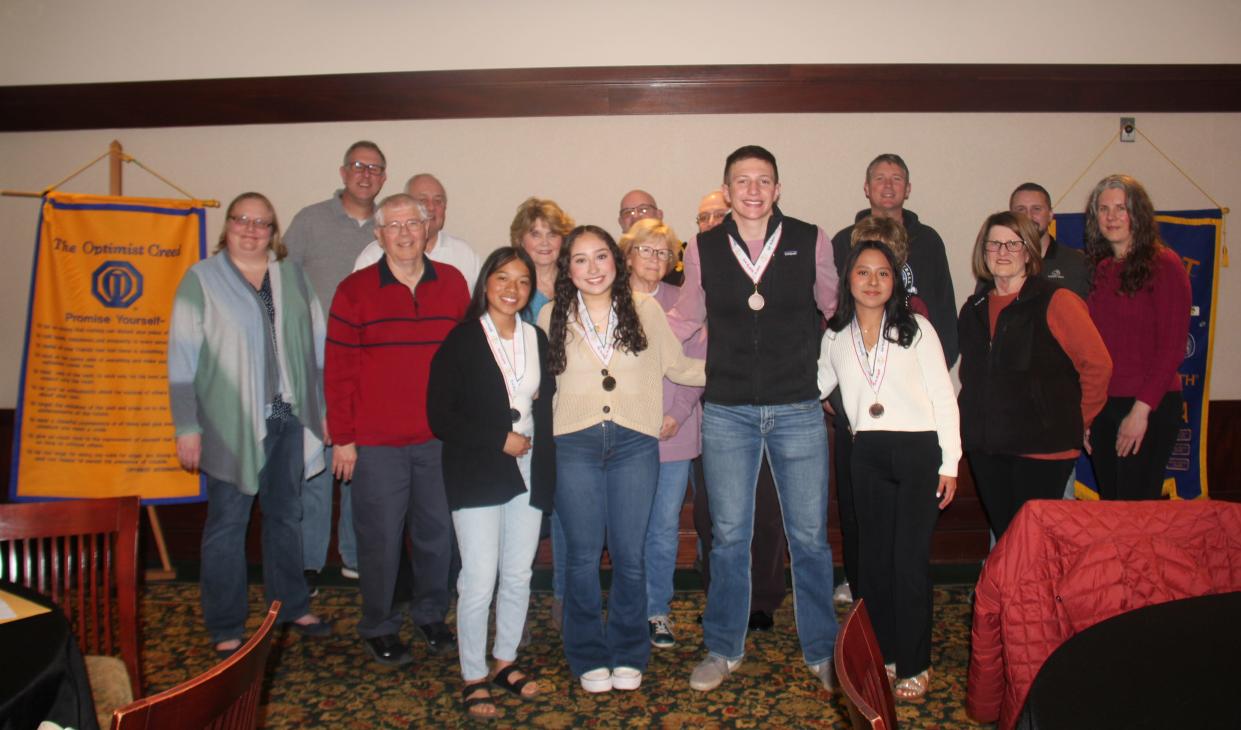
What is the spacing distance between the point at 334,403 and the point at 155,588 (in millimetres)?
1607

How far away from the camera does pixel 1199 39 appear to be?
4340mm

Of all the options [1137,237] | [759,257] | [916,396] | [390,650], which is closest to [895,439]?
[916,396]

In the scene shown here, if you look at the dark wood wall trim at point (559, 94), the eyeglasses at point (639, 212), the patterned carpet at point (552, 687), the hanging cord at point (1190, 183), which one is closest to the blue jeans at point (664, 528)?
the patterned carpet at point (552, 687)

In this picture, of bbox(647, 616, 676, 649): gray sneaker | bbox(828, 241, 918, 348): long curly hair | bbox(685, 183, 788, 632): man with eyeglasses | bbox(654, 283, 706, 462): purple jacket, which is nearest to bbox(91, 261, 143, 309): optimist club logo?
bbox(654, 283, 706, 462): purple jacket

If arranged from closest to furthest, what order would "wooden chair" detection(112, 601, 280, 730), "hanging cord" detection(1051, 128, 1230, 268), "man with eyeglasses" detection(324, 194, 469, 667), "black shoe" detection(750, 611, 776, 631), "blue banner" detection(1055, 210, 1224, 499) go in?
"wooden chair" detection(112, 601, 280, 730) < "man with eyeglasses" detection(324, 194, 469, 667) < "black shoe" detection(750, 611, 776, 631) < "blue banner" detection(1055, 210, 1224, 499) < "hanging cord" detection(1051, 128, 1230, 268)

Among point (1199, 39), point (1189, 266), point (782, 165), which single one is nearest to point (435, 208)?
point (782, 165)

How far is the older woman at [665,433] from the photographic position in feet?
9.45

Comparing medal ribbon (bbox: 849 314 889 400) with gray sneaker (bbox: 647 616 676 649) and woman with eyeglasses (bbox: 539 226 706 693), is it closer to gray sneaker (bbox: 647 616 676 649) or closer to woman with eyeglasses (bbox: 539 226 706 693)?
woman with eyeglasses (bbox: 539 226 706 693)

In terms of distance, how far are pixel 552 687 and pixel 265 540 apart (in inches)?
46.8

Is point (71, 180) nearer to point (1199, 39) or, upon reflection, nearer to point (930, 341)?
point (930, 341)

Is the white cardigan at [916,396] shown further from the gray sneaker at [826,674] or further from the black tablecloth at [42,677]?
the black tablecloth at [42,677]

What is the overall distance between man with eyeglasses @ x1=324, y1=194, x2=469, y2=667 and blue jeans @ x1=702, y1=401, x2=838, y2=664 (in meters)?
0.95

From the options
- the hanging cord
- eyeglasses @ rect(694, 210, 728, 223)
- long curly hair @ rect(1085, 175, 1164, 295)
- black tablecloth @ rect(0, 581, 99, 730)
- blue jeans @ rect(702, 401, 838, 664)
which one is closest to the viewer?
black tablecloth @ rect(0, 581, 99, 730)

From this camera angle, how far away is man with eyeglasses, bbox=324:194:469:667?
9.62 ft
